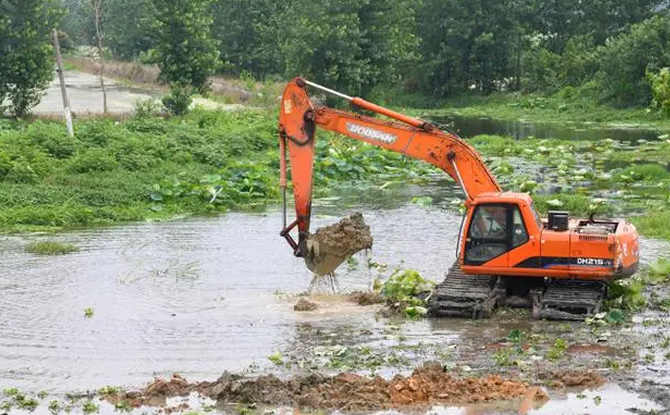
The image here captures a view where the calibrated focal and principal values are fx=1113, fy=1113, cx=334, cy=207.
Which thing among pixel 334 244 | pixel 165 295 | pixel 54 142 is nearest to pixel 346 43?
pixel 54 142

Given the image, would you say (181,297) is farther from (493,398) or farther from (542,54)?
(542,54)

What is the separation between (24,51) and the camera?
131ft

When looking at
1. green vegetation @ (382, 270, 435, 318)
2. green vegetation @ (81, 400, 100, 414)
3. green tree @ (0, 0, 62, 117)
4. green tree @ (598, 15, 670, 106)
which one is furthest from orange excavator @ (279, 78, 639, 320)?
green tree @ (598, 15, 670, 106)

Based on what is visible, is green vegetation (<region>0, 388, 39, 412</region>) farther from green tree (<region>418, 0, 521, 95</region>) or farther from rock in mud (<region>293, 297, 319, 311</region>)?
green tree (<region>418, 0, 521, 95</region>)

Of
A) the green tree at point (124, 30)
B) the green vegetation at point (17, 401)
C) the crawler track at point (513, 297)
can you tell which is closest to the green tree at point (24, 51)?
the crawler track at point (513, 297)

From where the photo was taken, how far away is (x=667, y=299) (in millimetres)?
18375

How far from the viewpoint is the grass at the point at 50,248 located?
75.3ft

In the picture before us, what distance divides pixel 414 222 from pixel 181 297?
26.8ft

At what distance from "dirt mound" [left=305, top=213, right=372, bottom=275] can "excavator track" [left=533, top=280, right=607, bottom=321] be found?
126 inches

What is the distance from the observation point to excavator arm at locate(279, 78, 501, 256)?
18.4m

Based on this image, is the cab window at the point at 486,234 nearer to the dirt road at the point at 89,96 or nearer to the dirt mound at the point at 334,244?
the dirt mound at the point at 334,244

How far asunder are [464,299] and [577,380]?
151 inches

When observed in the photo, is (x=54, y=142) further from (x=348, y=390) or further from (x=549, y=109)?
(x=549, y=109)

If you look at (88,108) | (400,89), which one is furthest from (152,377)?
(400,89)
